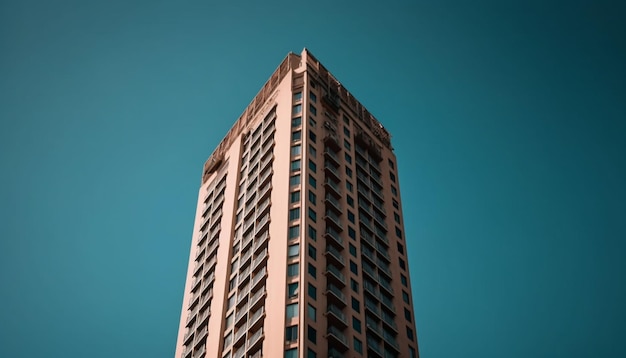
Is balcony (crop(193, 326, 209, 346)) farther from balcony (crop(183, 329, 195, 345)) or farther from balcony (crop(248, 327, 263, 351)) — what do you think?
balcony (crop(248, 327, 263, 351))

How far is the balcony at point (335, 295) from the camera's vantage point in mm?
56819

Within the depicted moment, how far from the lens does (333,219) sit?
210ft

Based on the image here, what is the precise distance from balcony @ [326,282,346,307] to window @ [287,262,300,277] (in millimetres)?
2996

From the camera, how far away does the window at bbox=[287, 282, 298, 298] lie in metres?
55.1

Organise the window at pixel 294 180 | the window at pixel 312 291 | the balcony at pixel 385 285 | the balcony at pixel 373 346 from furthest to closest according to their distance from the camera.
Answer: the window at pixel 294 180
the balcony at pixel 385 285
the balcony at pixel 373 346
the window at pixel 312 291

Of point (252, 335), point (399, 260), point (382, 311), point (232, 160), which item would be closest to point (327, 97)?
point (232, 160)

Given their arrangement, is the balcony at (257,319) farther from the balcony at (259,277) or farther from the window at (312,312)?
the window at (312,312)

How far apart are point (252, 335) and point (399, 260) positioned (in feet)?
65.9

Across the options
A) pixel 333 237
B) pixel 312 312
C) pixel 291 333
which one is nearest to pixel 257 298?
pixel 312 312

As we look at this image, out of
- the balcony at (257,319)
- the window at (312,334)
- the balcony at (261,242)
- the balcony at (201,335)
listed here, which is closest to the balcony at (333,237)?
the balcony at (261,242)

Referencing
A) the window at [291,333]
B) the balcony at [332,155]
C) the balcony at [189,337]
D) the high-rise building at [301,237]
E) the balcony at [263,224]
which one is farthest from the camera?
the balcony at [332,155]

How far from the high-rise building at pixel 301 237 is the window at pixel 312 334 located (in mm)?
108

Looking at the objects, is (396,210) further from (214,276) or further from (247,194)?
(214,276)

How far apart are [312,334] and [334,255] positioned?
971 cm
